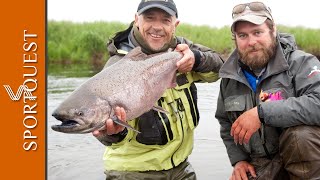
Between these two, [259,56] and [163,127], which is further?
[163,127]

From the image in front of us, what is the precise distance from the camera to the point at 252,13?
4.09 meters

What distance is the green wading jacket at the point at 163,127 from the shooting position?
4355 mm

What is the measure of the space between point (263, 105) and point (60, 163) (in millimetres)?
3739

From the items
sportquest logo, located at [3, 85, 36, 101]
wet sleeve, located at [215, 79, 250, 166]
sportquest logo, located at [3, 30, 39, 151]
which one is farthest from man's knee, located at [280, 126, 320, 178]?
sportquest logo, located at [3, 85, 36, 101]

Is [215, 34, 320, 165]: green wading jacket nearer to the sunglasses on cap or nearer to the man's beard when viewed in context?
the man's beard

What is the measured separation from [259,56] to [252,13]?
42 cm

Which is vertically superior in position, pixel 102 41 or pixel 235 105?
pixel 235 105

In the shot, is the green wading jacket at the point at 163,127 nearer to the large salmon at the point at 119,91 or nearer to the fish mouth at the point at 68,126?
the large salmon at the point at 119,91

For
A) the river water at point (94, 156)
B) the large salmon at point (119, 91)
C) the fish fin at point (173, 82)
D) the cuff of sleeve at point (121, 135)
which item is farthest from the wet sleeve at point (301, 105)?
the river water at point (94, 156)

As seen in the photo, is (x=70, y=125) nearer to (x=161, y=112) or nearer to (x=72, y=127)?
(x=72, y=127)

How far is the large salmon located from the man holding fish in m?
0.28

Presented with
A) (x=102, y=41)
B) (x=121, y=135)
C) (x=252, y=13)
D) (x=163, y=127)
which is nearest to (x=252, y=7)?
(x=252, y=13)

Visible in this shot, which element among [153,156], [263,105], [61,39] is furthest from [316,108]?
[61,39]

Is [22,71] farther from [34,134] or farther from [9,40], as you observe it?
[9,40]
